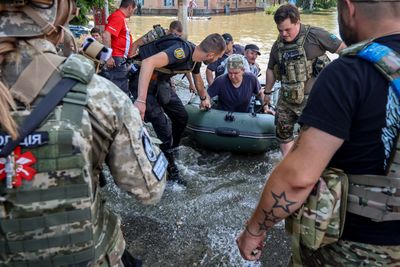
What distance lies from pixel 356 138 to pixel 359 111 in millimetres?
95

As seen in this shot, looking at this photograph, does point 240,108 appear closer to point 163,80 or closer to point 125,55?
point 163,80

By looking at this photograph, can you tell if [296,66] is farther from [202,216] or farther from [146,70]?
[202,216]

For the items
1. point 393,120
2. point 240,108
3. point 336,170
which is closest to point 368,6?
point 393,120

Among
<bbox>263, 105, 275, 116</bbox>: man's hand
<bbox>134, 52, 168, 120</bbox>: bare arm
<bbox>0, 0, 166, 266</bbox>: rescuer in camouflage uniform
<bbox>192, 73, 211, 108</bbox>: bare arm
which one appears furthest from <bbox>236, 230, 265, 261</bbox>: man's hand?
<bbox>263, 105, 275, 116</bbox>: man's hand

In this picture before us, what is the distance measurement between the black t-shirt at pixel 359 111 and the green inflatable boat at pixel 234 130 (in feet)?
11.6

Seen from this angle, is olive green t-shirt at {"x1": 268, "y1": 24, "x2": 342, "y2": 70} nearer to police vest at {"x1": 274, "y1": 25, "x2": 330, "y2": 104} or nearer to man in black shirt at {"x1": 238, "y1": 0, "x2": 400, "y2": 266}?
police vest at {"x1": 274, "y1": 25, "x2": 330, "y2": 104}

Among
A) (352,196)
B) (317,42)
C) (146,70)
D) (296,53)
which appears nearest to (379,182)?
(352,196)

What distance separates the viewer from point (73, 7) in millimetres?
1234

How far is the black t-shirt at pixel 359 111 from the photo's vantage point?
46.8 inches

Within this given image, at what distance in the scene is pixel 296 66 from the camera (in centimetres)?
385

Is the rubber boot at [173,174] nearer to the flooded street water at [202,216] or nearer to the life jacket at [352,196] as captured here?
the flooded street water at [202,216]

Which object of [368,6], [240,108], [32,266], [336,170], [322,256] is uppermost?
[368,6]

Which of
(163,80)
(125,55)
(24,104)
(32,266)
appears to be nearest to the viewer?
(24,104)

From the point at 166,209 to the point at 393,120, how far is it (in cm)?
276
